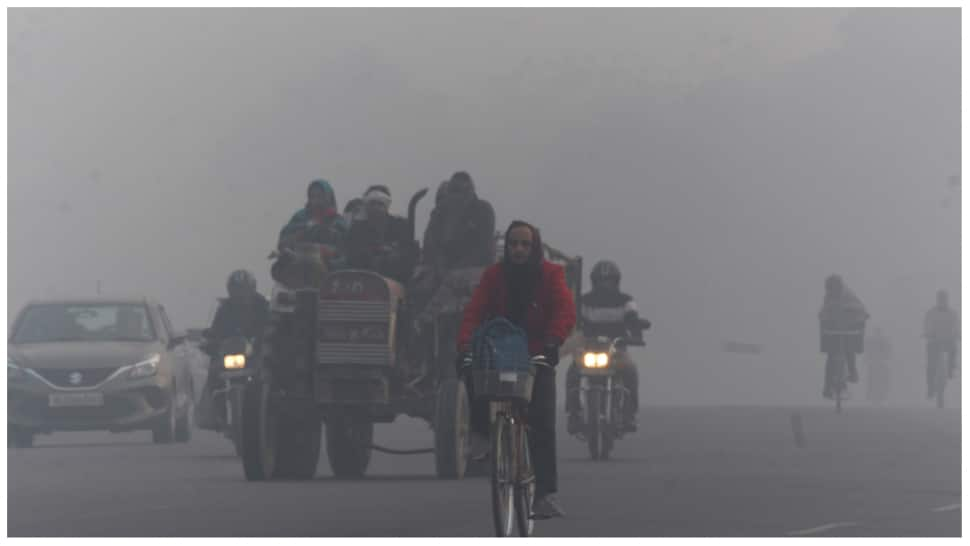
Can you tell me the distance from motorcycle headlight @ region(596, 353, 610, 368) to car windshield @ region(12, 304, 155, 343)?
7.14 meters

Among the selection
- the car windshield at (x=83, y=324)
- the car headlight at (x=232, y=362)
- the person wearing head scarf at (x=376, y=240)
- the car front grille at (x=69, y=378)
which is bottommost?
the car front grille at (x=69, y=378)

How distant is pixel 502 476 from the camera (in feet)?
50.1

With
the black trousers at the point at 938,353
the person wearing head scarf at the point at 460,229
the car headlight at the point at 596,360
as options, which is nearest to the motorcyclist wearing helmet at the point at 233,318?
the car headlight at the point at 596,360

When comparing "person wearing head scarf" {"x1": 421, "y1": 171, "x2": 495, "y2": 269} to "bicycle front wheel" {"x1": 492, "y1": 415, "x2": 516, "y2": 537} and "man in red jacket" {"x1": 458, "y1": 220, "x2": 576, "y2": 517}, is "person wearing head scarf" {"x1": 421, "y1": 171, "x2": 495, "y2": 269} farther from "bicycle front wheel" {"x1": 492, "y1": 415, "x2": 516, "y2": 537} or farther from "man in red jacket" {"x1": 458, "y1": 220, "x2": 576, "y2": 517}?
"bicycle front wheel" {"x1": 492, "y1": 415, "x2": 516, "y2": 537}

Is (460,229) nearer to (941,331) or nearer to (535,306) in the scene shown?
(535,306)

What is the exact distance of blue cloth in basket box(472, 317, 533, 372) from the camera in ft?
49.7

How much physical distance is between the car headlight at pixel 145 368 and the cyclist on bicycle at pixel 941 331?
14519 millimetres

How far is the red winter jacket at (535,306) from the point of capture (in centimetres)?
1552

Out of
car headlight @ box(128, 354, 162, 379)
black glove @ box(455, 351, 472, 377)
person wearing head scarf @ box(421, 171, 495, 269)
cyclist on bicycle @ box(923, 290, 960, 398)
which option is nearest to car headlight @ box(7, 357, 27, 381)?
car headlight @ box(128, 354, 162, 379)

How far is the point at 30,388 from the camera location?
98.6 feet

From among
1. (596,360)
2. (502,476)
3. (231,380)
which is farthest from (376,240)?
(502,476)

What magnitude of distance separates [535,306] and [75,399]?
49.5 ft

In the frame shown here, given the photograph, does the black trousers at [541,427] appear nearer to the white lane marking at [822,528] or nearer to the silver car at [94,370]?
the white lane marking at [822,528]
